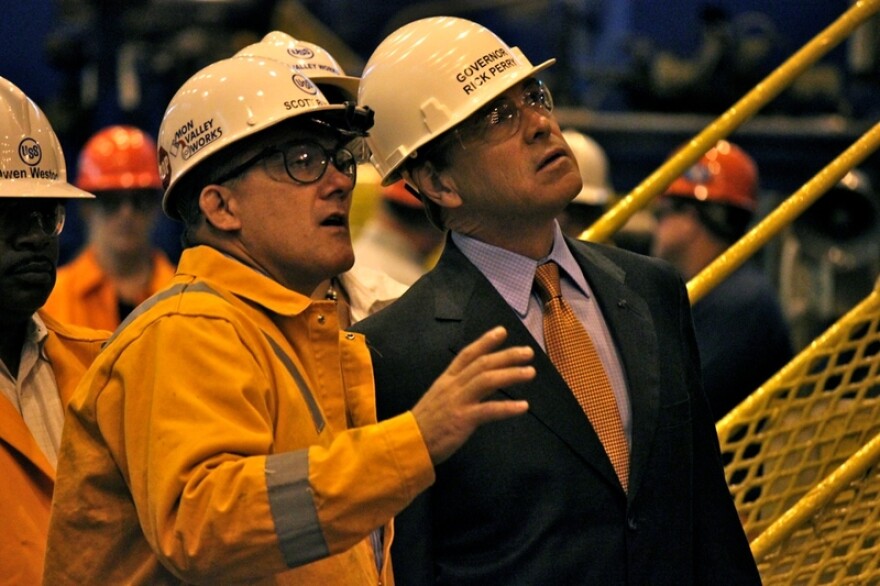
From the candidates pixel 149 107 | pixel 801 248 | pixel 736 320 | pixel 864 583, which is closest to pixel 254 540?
pixel 864 583

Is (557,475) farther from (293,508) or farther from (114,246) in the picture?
(114,246)

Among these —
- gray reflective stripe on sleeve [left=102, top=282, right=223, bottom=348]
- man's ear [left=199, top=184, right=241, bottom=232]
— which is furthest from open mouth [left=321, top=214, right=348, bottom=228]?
gray reflective stripe on sleeve [left=102, top=282, right=223, bottom=348]

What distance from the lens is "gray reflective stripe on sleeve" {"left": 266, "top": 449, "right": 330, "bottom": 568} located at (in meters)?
2.43

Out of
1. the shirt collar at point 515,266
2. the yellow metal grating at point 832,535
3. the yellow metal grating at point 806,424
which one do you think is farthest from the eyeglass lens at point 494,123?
the yellow metal grating at point 832,535

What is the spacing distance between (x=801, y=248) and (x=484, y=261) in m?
5.75

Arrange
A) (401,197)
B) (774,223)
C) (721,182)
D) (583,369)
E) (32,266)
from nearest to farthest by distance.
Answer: (583,369) → (32,266) → (774,223) → (721,182) → (401,197)

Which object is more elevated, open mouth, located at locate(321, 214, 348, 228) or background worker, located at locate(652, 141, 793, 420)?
open mouth, located at locate(321, 214, 348, 228)

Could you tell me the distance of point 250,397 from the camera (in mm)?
2584

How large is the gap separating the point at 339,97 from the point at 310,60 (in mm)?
150

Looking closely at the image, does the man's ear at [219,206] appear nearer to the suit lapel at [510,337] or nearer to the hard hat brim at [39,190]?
the suit lapel at [510,337]

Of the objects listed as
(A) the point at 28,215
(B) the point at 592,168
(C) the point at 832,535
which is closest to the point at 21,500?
(A) the point at 28,215

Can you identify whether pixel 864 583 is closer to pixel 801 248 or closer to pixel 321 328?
pixel 321 328

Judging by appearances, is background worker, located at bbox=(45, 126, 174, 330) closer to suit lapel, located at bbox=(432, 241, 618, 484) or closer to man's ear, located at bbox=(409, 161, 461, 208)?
man's ear, located at bbox=(409, 161, 461, 208)

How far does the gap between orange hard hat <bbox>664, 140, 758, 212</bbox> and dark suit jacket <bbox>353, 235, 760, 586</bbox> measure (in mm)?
3471
